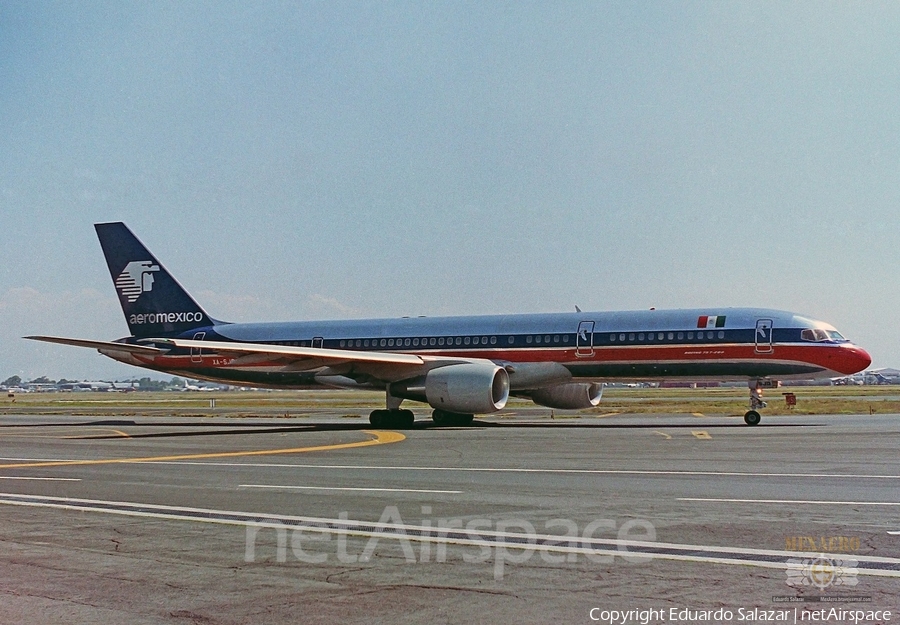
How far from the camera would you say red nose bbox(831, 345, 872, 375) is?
92.0 ft

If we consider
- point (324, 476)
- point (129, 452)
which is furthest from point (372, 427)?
point (324, 476)

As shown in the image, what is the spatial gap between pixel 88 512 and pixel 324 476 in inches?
161

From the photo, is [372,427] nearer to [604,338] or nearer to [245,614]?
[604,338]

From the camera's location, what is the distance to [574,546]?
7777mm

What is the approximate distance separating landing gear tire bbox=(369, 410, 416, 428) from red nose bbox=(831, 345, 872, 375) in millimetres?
13760

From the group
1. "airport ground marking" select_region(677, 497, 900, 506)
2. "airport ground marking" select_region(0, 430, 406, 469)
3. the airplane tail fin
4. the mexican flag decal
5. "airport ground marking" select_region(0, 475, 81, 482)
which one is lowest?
"airport ground marking" select_region(0, 430, 406, 469)

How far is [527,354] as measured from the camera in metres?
30.8

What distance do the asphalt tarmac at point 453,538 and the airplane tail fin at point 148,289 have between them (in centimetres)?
2167

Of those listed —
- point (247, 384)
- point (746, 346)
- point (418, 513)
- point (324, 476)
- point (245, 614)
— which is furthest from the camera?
point (247, 384)

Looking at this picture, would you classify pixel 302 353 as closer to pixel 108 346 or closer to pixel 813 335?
pixel 108 346

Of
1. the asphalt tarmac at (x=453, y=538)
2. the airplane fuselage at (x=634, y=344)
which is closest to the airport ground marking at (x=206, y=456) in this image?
the asphalt tarmac at (x=453, y=538)

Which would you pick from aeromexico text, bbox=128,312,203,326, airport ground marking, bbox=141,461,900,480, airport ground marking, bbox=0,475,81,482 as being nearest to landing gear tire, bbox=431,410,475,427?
aeromexico text, bbox=128,312,203,326

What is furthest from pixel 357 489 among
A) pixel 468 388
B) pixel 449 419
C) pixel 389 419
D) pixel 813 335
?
pixel 813 335

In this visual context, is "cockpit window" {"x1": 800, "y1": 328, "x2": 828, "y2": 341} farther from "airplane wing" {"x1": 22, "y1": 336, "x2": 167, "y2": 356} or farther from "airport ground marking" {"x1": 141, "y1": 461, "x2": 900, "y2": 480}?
"airplane wing" {"x1": 22, "y1": 336, "x2": 167, "y2": 356}
